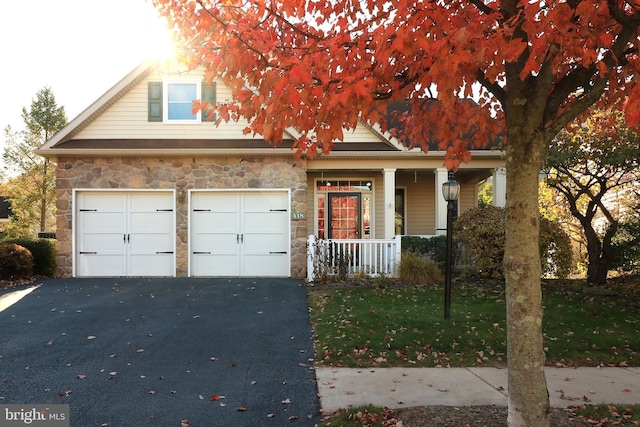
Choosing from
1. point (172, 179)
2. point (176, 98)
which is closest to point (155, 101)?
point (176, 98)

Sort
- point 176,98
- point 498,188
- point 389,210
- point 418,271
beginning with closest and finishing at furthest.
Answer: point 418,271, point 176,98, point 389,210, point 498,188

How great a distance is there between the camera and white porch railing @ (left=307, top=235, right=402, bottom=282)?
1077cm

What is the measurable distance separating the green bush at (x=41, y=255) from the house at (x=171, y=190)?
0.39 meters

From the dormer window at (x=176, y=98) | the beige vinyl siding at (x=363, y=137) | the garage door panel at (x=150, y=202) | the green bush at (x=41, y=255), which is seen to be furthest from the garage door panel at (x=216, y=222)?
the green bush at (x=41, y=255)

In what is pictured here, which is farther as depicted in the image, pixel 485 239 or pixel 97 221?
pixel 97 221

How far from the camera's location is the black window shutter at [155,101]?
11.7m

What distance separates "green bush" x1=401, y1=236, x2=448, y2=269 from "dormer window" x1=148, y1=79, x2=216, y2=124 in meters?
5.92

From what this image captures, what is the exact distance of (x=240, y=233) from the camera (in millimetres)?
11625

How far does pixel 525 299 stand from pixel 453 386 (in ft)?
6.51

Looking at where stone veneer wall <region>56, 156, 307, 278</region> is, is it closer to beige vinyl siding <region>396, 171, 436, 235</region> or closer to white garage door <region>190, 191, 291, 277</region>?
white garage door <region>190, 191, 291, 277</region>

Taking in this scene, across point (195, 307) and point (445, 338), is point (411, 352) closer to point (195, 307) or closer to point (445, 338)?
point (445, 338)

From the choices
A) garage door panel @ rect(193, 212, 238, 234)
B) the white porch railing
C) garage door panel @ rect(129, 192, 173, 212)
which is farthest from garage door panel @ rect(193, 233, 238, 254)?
the white porch railing

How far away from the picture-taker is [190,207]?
37.8ft

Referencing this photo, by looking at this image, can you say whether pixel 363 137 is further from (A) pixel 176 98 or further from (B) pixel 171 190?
(B) pixel 171 190
